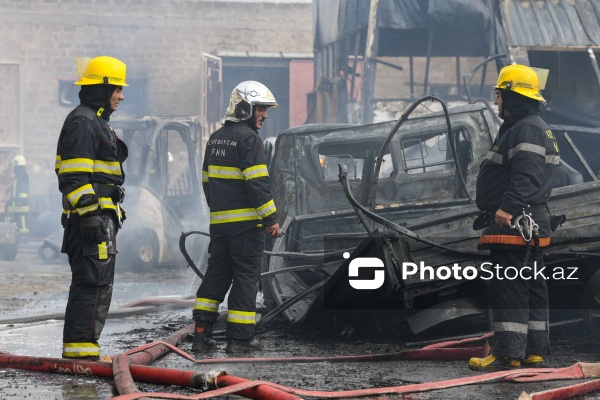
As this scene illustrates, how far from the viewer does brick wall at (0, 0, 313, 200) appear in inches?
1143

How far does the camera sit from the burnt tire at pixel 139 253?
14141mm

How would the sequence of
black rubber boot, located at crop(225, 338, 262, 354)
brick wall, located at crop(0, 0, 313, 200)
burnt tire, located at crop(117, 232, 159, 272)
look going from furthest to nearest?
brick wall, located at crop(0, 0, 313, 200)
burnt tire, located at crop(117, 232, 159, 272)
black rubber boot, located at crop(225, 338, 262, 354)

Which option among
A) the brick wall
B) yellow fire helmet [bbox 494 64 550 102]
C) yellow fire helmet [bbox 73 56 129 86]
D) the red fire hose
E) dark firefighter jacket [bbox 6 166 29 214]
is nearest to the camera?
the red fire hose

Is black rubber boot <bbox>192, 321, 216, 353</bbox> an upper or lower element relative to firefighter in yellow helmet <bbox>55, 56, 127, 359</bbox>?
lower

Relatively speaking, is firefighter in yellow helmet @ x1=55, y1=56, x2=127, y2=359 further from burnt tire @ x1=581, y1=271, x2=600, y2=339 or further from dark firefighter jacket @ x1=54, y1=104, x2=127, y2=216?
burnt tire @ x1=581, y1=271, x2=600, y2=339

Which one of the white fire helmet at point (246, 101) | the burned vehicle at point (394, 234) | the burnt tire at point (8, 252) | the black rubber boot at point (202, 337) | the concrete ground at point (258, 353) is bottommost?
the concrete ground at point (258, 353)

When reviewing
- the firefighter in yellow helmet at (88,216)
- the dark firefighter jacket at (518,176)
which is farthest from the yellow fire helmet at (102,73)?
the dark firefighter jacket at (518,176)

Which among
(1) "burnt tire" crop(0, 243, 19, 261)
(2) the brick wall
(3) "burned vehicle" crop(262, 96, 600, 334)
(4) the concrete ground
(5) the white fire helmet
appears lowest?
(4) the concrete ground

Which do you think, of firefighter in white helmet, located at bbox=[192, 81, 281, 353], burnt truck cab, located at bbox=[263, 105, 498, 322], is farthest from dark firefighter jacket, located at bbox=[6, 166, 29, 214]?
firefighter in white helmet, located at bbox=[192, 81, 281, 353]

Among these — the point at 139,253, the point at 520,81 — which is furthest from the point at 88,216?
the point at 139,253

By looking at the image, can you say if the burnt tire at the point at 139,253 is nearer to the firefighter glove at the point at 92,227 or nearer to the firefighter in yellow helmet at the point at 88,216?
the firefighter in yellow helmet at the point at 88,216

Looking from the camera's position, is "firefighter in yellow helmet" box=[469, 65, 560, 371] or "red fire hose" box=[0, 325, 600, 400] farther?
"firefighter in yellow helmet" box=[469, 65, 560, 371]

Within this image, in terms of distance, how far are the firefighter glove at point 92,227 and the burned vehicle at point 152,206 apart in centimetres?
782

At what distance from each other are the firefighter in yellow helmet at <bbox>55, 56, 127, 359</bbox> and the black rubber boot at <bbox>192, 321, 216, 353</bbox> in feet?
3.24
